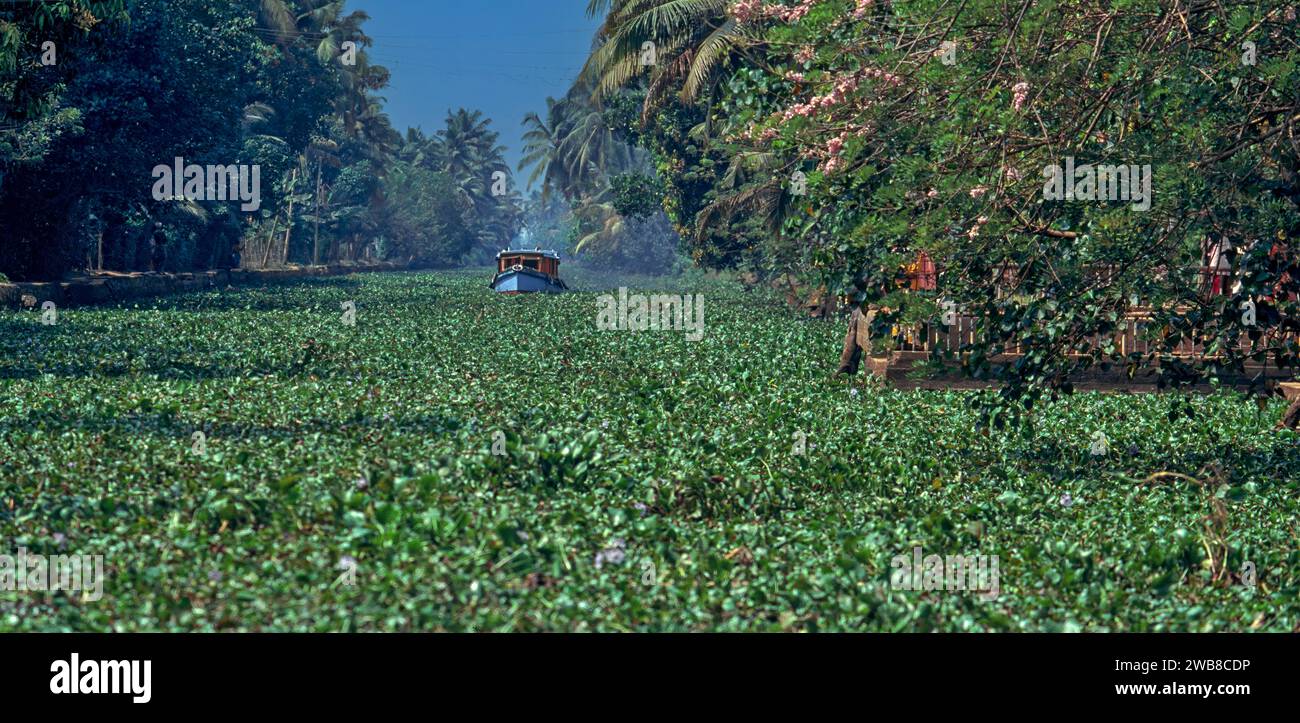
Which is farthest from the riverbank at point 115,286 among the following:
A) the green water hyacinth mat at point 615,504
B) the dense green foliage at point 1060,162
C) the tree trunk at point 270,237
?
the dense green foliage at point 1060,162

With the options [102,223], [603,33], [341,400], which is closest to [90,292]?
[102,223]

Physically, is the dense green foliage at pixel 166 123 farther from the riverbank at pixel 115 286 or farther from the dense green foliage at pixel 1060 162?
the dense green foliage at pixel 1060 162

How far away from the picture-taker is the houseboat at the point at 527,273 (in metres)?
49.7

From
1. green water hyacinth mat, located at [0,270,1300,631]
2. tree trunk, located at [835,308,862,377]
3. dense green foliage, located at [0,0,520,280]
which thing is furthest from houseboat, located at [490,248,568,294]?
green water hyacinth mat, located at [0,270,1300,631]

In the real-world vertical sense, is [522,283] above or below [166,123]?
below

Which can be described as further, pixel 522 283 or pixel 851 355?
pixel 522 283

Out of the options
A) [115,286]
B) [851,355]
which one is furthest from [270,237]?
[851,355]

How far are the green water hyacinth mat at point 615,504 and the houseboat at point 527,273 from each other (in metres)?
31.1

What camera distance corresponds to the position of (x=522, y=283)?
49.7m

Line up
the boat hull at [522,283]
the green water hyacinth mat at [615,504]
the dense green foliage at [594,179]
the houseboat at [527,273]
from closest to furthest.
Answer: the green water hyacinth mat at [615,504] < the boat hull at [522,283] < the houseboat at [527,273] < the dense green foliage at [594,179]

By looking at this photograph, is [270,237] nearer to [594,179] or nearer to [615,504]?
[594,179]

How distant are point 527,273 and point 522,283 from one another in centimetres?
62

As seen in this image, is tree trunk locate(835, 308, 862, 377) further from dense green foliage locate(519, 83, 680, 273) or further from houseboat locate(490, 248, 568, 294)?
dense green foliage locate(519, 83, 680, 273)

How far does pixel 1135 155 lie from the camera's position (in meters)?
10.9
